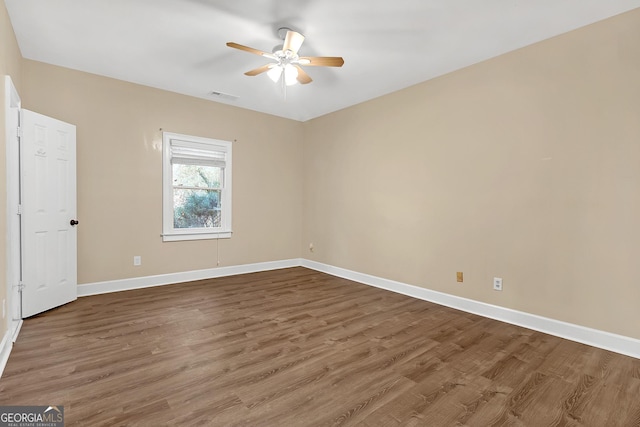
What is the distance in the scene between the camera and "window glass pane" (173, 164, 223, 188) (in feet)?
15.4

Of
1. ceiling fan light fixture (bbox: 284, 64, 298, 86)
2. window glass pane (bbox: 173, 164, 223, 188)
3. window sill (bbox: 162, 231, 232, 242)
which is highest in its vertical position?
ceiling fan light fixture (bbox: 284, 64, 298, 86)

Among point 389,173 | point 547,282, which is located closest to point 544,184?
point 547,282

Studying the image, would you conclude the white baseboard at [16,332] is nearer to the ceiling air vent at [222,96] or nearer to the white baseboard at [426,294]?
the white baseboard at [426,294]

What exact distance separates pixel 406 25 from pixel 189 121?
3328mm

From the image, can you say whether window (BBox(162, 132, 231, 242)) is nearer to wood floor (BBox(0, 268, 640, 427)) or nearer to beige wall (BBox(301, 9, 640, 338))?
wood floor (BBox(0, 268, 640, 427))

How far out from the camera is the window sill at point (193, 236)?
452 cm

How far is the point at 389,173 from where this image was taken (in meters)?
4.43

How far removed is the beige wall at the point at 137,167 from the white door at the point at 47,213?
0.30 m

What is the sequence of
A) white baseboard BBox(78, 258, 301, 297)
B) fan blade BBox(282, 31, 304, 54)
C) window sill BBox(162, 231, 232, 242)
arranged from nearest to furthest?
fan blade BBox(282, 31, 304, 54) < white baseboard BBox(78, 258, 301, 297) < window sill BBox(162, 231, 232, 242)

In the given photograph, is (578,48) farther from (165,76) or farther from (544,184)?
(165,76)

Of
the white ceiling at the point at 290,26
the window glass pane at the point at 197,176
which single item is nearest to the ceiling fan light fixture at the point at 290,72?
the white ceiling at the point at 290,26

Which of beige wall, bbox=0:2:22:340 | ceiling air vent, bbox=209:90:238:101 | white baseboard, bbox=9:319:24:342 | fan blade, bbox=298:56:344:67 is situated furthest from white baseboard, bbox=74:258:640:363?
fan blade, bbox=298:56:344:67

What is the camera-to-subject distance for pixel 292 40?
2719 mm

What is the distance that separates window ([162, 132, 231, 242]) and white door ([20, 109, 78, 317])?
3.63 ft
